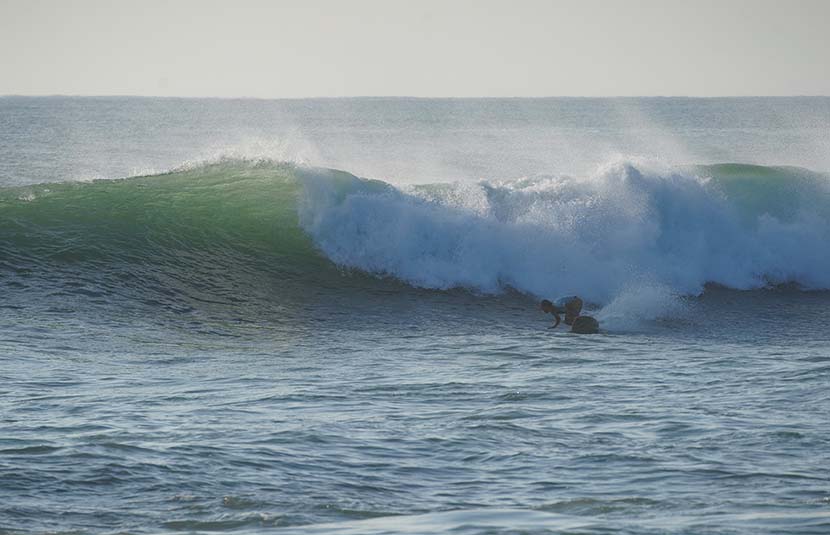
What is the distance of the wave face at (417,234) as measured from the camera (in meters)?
20.2

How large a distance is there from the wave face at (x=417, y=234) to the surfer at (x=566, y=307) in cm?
322

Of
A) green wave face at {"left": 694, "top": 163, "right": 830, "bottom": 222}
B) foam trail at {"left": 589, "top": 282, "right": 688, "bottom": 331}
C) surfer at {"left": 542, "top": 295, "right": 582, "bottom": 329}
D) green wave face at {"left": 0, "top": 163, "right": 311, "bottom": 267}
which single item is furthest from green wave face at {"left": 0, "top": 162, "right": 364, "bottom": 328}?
green wave face at {"left": 694, "top": 163, "right": 830, "bottom": 222}

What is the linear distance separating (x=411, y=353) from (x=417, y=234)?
6.79 meters

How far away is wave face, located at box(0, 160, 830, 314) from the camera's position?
66.4ft

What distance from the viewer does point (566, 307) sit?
54.8 feet

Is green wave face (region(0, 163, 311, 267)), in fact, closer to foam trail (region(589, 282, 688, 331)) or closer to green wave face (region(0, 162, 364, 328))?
green wave face (region(0, 162, 364, 328))

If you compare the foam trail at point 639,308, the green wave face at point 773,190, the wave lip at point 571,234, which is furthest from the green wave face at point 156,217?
the green wave face at point 773,190

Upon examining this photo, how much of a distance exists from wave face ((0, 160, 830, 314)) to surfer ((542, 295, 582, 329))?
322 cm

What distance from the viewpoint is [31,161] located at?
51.2 meters

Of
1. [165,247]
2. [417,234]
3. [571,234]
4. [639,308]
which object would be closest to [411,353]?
[639,308]

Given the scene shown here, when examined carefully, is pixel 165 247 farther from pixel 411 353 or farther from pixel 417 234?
pixel 411 353

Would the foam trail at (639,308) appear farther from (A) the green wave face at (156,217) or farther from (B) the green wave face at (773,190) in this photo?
(A) the green wave face at (156,217)

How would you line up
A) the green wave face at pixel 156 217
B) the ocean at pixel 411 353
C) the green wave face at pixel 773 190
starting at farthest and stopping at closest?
the green wave face at pixel 773 190 → the green wave face at pixel 156 217 → the ocean at pixel 411 353

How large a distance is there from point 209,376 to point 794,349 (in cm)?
745
